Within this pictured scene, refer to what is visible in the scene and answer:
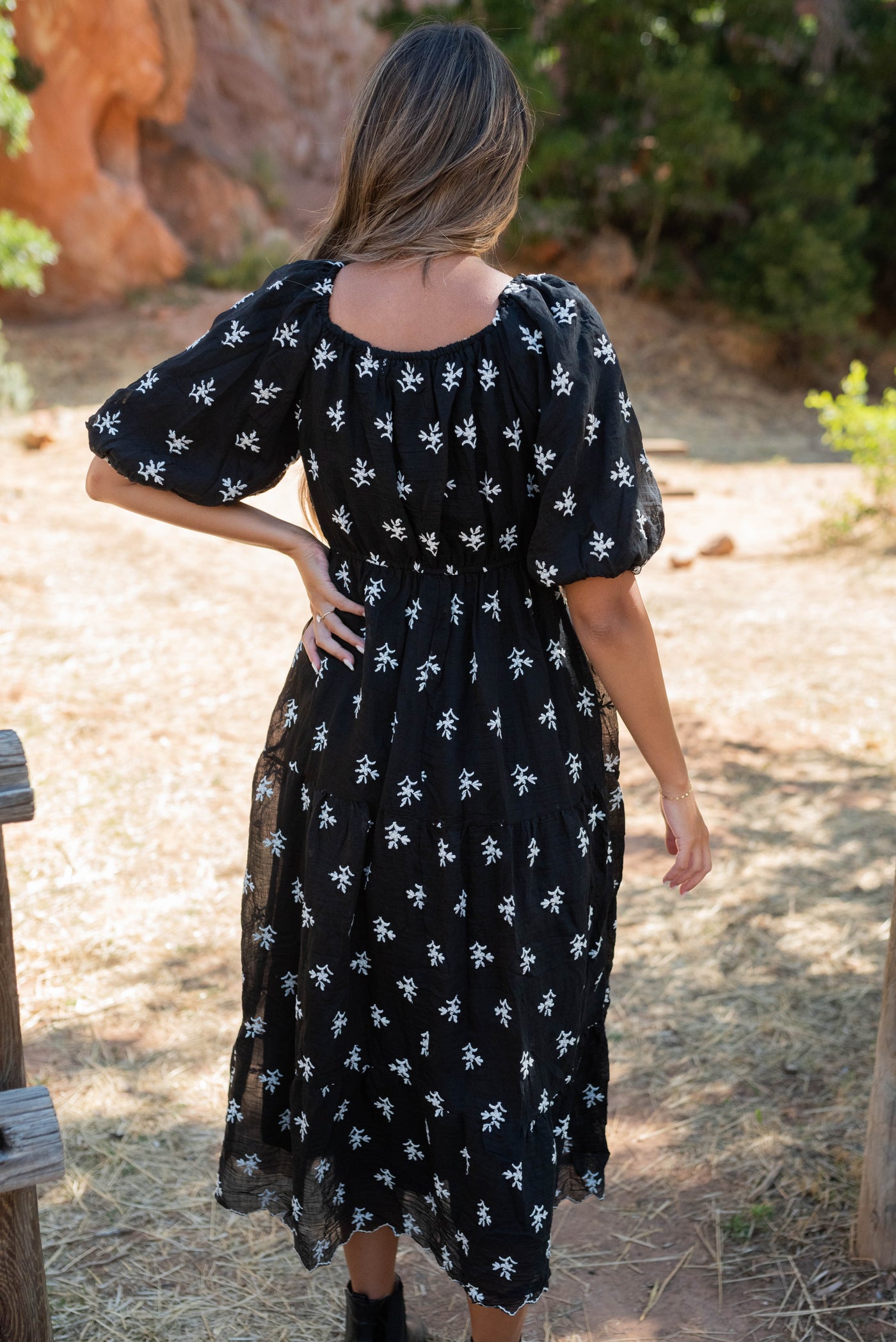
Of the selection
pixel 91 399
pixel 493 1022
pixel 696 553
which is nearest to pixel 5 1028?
pixel 493 1022

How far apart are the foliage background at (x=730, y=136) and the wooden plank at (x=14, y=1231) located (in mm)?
12568

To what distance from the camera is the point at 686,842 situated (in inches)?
65.6

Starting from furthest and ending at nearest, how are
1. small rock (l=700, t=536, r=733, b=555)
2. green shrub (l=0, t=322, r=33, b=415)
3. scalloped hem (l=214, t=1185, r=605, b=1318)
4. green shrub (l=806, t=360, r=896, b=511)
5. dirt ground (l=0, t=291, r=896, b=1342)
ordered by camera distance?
green shrub (l=0, t=322, r=33, b=415), small rock (l=700, t=536, r=733, b=555), green shrub (l=806, t=360, r=896, b=511), dirt ground (l=0, t=291, r=896, b=1342), scalloped hem (l=214, t=1185, r=605, b=1318)

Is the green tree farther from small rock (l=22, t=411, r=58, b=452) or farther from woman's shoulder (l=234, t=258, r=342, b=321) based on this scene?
woman's shoulder (l=234, t=258, r=342, b=321)

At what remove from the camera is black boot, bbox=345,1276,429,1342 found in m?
1.92

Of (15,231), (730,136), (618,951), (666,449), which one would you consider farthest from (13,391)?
(730,136)

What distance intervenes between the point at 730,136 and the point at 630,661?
1261 cm

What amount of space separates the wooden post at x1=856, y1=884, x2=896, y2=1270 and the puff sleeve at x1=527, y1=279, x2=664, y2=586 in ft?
3.27

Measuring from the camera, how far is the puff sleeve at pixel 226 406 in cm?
151

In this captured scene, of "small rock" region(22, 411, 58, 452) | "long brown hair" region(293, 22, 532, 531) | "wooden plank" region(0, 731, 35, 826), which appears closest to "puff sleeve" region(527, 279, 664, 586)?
"long brown hair" region(293, 22, 532, 531)

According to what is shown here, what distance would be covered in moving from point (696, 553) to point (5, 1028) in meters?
6.26

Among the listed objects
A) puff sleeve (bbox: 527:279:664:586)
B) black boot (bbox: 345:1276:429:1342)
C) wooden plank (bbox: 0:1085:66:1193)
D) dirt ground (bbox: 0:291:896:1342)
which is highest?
puff sleeve (bbox: 527:279:664:586)

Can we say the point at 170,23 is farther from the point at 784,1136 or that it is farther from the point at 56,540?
the point at 784,1136

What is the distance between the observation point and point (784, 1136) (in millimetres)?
2549
